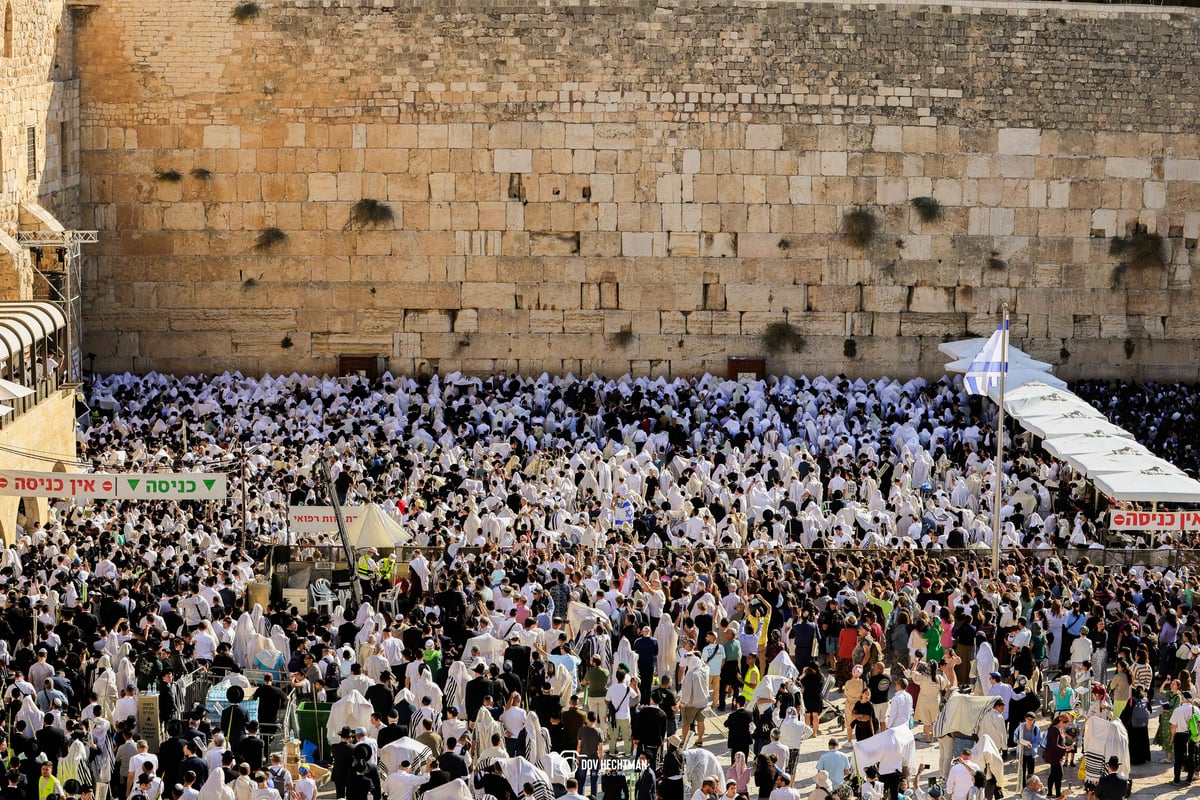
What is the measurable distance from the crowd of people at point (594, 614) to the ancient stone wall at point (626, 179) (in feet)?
9.71

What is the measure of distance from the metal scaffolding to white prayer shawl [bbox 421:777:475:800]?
14.0m

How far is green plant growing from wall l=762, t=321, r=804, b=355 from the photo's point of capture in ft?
101

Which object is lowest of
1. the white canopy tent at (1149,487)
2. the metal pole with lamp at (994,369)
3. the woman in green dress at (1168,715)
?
the woman in green dress at (1168,715)

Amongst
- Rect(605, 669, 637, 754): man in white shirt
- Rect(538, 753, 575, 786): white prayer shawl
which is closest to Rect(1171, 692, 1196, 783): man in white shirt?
Rect(605, 669, 637, 754): man in white shirt

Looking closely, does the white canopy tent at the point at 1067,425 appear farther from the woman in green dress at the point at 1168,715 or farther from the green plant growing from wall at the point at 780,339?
the woman in green dress at the point at 1168,715

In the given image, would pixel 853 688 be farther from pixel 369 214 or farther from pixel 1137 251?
pixel 1137 251

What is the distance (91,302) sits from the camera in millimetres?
30547

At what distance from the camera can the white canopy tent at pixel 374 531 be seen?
20750 millimetres

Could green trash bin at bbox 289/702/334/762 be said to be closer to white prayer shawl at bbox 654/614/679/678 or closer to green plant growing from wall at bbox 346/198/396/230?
white prayer shawl at bbox 654/614/679/678

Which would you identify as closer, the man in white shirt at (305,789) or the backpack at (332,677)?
the man in white shirt at (305,789)

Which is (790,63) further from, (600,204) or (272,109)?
(272,109)

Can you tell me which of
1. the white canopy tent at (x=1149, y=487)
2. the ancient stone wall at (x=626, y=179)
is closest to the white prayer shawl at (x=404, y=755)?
the white canopy tent at (x=1149, y=487)

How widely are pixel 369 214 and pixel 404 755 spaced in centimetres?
1629

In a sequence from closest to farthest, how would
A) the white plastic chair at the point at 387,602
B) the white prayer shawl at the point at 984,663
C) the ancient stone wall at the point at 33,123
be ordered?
the white prayer shawl at the point at 984,663
the white plastic chair at the point at 387,602
the ancient stone wall at the point at 33,123
